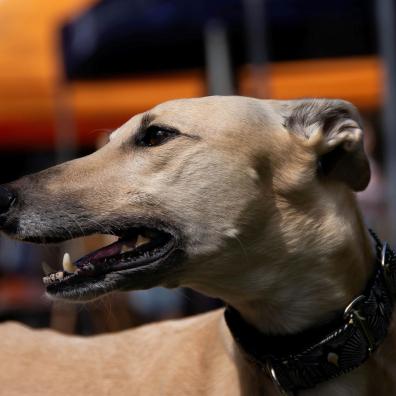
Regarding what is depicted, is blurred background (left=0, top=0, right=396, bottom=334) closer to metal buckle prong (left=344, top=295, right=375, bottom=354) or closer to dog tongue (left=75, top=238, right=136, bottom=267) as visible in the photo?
dog tongue (left=75, top=238, right=136, bottom=267)

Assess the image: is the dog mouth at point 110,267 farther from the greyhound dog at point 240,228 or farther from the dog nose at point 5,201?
the dog nose at point 5,201

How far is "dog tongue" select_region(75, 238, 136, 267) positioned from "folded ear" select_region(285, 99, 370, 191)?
630 millimetres

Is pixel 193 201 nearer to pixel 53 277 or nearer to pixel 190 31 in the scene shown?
pixel 53 277

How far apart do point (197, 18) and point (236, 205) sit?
4.19 meters

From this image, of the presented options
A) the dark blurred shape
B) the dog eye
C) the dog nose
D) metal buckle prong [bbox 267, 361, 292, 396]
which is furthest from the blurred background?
metal buckle prong [bbox 267, 361, 292, 396]

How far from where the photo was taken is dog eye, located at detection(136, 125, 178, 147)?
2.65m

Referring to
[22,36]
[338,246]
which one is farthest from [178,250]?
[22,36]

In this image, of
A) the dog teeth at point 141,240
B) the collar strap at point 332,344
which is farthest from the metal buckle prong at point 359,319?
the dog teeth at point 141,240

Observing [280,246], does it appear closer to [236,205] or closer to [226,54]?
[236,205]

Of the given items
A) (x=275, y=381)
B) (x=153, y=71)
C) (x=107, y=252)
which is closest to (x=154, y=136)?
(x=107, y=252)

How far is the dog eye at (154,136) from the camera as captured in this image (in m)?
2.65

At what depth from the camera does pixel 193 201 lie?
8.38 ft

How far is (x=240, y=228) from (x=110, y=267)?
402 millimetres

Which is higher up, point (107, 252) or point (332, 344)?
point (107, 252)
